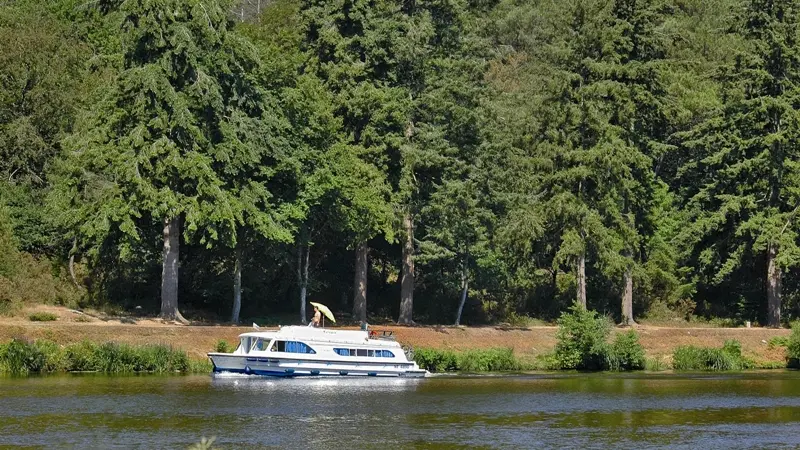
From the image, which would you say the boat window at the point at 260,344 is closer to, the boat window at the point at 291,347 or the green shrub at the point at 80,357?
the boat window at the point at 291,347

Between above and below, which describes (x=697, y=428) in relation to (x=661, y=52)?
below

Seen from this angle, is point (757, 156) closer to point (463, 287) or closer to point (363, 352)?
point (463, 287)

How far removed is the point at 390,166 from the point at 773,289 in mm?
27072

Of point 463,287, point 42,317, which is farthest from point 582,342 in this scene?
point 42,317

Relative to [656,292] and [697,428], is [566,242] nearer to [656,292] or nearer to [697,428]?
[656,292]

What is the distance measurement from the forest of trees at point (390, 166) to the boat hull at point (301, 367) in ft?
32.7

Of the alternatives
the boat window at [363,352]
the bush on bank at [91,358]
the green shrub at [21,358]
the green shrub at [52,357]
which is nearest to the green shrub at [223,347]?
the bush on bank at [91,358]

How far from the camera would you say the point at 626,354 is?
6944 centimetres

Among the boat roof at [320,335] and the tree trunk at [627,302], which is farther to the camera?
the tree trunk at [627,302]

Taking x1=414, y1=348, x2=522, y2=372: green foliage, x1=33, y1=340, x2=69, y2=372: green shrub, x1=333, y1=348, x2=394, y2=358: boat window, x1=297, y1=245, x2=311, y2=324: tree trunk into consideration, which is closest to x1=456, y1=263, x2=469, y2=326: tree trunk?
x1=297, y1=245, x2=311, y2=324: tree trunk

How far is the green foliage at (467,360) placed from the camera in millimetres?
66250

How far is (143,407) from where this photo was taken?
4584cm

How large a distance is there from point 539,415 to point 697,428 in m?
5.73

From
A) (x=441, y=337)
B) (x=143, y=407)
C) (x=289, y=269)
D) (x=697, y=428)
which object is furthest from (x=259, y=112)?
(x=697, y=428)
